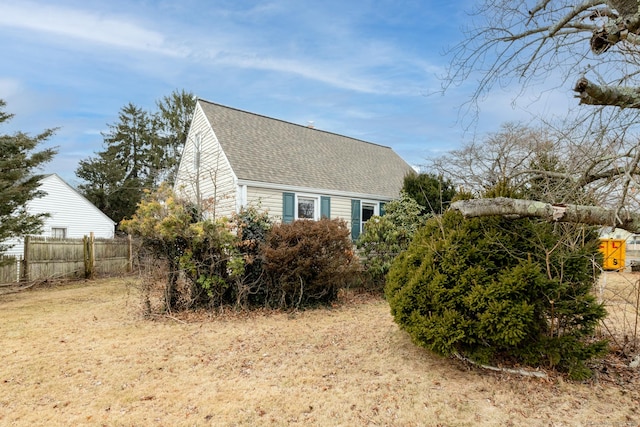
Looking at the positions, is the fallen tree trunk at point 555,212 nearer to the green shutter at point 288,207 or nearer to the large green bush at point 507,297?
the large green bush at point 507,297

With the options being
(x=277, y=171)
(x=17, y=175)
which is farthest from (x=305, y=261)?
(x=17, y=175)

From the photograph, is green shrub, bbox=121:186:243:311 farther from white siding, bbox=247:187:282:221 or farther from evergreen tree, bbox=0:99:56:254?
evergreen tree, bbox=0:99:56:254

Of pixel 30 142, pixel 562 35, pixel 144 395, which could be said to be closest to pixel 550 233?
pixel 562 35

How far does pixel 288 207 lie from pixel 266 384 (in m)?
7.85

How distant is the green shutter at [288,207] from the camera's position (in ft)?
37.0

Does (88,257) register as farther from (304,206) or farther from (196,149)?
(304,206)

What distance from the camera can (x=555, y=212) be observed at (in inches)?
126

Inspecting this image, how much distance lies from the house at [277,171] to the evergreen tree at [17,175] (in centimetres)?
407

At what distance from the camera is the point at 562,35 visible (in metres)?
4.18

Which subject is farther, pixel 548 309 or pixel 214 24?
pixel 214 24

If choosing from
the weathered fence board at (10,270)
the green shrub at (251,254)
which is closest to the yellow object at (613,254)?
the green shrub at (251,254)

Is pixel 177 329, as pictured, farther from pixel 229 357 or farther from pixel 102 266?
pixel 102 266

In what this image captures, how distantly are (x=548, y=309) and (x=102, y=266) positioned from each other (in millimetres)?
15391

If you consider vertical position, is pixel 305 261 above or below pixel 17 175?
below
